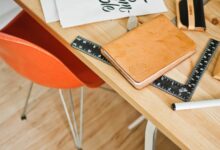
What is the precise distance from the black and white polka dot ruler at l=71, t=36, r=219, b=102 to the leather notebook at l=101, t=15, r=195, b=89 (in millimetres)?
27

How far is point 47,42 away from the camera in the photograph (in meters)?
1.29

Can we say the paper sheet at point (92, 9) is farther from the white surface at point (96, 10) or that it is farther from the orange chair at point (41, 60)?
the orange chair at point (41, 60)

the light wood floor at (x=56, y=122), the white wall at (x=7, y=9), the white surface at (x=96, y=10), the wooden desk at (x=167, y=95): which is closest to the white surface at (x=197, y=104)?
the wooden desk at (x=167, y=95)

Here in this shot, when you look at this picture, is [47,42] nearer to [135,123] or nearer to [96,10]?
[96,10]

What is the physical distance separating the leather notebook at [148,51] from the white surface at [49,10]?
0.69ft

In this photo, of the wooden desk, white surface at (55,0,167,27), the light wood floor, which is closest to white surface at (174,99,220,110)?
the wooden desk

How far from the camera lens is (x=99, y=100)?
167cm

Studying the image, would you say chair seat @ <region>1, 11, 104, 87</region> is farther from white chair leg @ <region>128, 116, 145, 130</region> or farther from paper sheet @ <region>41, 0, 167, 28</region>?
white chair leg @ <region>128, 116, 145, 130</region>

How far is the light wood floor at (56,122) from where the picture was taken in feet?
5.00

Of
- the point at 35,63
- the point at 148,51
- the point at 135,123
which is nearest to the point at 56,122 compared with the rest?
the point at 135,123

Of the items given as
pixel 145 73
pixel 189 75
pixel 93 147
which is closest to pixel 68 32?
pixel 145 73

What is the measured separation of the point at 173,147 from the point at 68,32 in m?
0.89

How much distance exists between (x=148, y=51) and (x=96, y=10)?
9.4 inches

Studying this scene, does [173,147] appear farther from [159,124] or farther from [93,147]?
[159,124]
